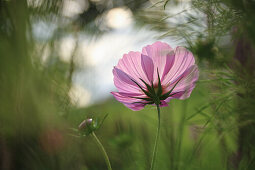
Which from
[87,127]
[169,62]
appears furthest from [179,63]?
[87,127]

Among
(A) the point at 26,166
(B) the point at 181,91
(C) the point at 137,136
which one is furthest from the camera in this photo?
(C) the point at 137,136

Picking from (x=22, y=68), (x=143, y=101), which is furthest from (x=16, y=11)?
(x=143, y=101)

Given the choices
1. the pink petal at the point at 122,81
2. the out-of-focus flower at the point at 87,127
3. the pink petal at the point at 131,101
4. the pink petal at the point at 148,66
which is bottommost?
the out-of-focus flower at the point at 87,127

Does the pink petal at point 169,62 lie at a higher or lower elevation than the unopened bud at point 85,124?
higher

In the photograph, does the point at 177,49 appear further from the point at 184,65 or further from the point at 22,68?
the point at 22,68

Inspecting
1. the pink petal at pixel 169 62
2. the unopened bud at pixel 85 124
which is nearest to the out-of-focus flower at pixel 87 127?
the unopened bud at pixel 85 124

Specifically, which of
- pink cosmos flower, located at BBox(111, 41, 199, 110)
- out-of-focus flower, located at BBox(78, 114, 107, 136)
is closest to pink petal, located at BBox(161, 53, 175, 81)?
pink cosmos flower, located at BBox(111, 41, 199, 110)

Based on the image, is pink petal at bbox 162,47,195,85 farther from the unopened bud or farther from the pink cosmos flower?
the unopened bud

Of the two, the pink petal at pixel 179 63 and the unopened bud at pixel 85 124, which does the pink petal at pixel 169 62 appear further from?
the unopened bud at pixel 85 124
